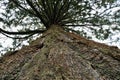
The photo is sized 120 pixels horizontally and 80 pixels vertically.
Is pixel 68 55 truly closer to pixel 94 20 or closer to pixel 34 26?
pixel 94 20

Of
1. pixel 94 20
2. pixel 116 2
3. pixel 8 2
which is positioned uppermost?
pixel 8 2

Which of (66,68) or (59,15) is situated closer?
(66,68)

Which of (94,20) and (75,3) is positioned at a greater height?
(75,3)

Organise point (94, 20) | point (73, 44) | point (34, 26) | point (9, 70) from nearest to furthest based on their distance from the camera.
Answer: point (9, 70), point (73, 44), point (94, 20), point (34, 26)

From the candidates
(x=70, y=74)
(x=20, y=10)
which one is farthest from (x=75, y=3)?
(x=70, y=74)

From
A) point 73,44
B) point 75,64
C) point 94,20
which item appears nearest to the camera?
point 75,64

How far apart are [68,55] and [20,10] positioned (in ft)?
11.5

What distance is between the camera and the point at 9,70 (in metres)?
1.58

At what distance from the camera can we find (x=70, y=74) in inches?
49.1

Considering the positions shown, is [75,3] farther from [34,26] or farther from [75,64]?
[75,64]

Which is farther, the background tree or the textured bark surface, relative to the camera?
the background tree

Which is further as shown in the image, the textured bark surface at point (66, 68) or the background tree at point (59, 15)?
the background tree at point (59, 15)

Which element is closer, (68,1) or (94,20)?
(68,1)

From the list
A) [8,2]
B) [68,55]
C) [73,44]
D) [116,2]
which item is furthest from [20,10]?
Answer: [68,55]
